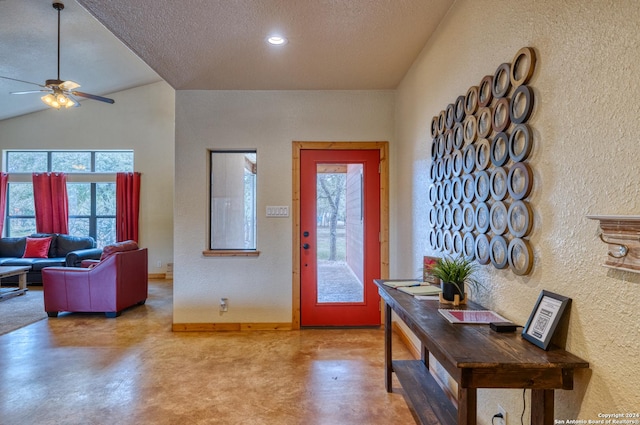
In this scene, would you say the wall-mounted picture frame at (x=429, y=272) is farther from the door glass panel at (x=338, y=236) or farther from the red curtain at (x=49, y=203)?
the red curtain at (x=49, y=203)

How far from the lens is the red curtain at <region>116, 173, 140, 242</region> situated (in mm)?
6398

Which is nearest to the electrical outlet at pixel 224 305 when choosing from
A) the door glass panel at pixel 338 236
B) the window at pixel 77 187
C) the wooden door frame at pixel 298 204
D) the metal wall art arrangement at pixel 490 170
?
the wooden door frame at pixel 298 204

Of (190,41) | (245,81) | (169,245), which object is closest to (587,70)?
(190,41)

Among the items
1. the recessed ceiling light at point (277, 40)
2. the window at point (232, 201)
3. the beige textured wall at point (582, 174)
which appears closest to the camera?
the beige textured wall at point (582, 174)

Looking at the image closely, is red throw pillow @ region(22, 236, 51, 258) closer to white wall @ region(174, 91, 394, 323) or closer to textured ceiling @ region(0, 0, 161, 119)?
textured ceiling @ region(0, 0, 161, 119)

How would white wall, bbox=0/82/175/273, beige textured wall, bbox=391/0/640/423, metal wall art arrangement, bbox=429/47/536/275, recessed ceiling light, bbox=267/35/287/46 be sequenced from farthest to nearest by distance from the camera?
white wall, bbox=0/82/175/273
recessed ceiling light, bbox=267/35/287/46
metal wall art arrangement, bbox=429/47/536/275
beige textured wall, bbox=391/0/640/423

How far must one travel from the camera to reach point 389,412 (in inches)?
82.1

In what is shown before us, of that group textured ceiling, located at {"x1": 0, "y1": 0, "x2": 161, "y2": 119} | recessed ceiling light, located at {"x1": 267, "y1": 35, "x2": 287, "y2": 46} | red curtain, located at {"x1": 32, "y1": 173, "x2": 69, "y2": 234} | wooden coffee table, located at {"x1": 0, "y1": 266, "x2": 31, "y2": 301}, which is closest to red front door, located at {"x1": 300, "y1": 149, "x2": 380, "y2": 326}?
recessed ceiling light, located at {"x1": 267, "y1": 35, "x2": 287, "y2": 46}

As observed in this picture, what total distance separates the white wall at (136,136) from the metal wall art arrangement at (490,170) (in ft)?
18.8

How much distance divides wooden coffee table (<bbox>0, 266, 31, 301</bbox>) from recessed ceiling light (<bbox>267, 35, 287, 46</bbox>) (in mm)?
4774

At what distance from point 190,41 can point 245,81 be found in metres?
0.83

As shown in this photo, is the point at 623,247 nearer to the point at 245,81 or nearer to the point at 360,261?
the point at 360,261

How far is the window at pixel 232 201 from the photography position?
12.1 ft

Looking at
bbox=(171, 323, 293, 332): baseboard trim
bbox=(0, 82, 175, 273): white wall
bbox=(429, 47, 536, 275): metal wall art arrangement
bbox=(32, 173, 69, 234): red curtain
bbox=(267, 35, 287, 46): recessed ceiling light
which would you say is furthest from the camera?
bbox=(0, 82, 175, 273): white wall
